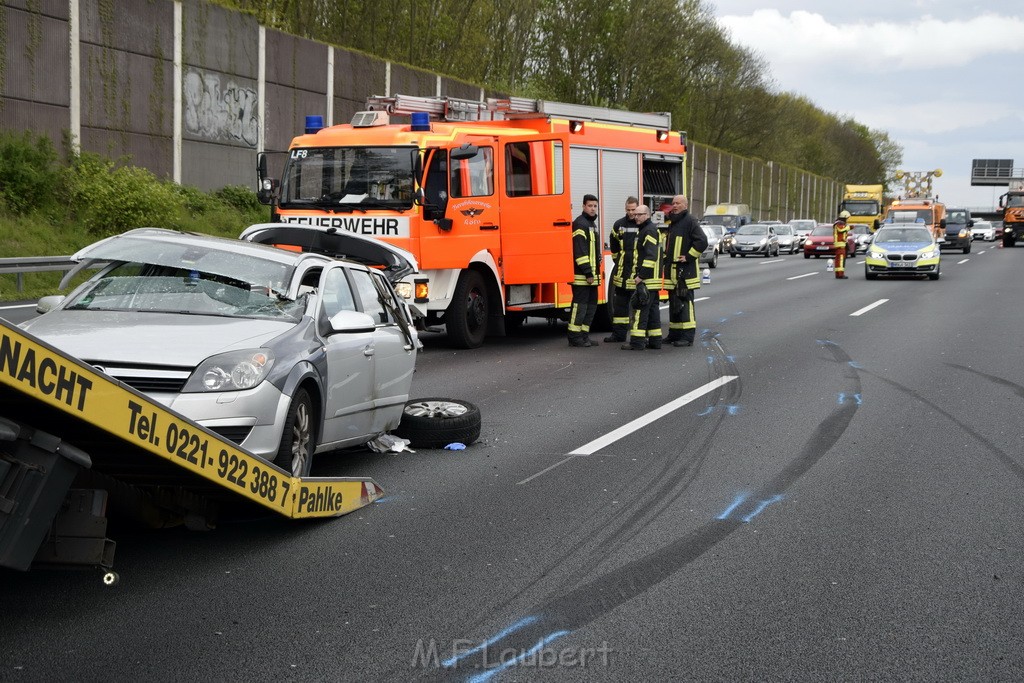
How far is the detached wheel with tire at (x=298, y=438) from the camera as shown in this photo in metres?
6.63

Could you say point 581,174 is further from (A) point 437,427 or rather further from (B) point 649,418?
(A) point 437,427

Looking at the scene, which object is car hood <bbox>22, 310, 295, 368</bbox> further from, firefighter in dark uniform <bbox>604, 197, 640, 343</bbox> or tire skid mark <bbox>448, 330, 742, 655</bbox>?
firefighter in dark uniform <bbox>604, 197, 640, 343</bbox>

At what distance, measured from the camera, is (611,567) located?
19.2ft

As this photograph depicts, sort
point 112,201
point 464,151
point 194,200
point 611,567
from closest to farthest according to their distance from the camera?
1. point 611,567
2. point 464,151
3. point 112,201
4. point 194,200

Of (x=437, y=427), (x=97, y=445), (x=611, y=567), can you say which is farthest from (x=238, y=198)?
(x=97, y=445)

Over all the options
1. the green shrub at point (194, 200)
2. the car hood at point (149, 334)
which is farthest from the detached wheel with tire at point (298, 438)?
the green shrub at point (194, 200)

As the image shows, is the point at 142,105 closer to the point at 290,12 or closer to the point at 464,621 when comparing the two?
the point at 290,12

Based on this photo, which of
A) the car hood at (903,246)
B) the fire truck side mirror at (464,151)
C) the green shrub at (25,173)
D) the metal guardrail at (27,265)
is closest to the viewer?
the fire truck side mirror at (464,151)

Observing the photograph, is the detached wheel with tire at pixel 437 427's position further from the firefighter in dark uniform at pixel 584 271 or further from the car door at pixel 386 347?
the firefighter in dark uniform at pixel 584 271

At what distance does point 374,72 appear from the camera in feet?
128

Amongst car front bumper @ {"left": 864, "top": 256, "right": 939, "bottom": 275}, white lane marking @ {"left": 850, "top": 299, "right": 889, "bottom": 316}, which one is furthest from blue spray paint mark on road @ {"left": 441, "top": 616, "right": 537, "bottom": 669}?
car front bumper @ {"left": 864, "top": 256, "right": 939, "bottom": 275}

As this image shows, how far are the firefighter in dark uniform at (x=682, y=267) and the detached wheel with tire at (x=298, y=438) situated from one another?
9.55m

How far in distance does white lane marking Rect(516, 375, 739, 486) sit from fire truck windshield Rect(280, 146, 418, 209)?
449 cm

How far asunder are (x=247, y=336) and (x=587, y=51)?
64.0m
